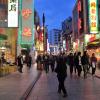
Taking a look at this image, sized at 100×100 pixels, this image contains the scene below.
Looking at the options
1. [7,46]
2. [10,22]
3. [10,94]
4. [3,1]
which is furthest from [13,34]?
[10,94]

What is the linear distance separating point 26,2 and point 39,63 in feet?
30.6

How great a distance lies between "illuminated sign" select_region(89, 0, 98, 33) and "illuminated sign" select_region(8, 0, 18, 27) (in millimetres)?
33180

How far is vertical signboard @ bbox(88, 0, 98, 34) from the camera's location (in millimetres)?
71625

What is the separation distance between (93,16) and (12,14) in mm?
35471

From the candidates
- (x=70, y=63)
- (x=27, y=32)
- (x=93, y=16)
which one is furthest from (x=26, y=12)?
(x=93, y=16)

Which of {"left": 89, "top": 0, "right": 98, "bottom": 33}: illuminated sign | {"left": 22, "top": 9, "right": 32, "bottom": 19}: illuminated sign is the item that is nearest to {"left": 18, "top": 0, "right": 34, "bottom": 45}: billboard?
{"left": 22, "top": 9, "right": 32, "bottom": 19}: illuminated sign

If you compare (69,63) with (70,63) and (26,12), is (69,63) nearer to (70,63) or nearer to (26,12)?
(70,63)

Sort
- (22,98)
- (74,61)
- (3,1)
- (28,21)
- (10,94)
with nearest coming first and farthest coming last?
(22,98), (10,94), (74,61), (3,1), (28,21)

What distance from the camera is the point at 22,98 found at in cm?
1675

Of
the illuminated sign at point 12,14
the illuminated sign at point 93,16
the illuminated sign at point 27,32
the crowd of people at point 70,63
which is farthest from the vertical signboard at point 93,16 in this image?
the illuminated sign at point 12,14

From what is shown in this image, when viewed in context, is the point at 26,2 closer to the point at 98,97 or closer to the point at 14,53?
the point at 14,53

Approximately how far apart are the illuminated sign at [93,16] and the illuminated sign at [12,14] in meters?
33.2

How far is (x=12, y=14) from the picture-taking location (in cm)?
3856

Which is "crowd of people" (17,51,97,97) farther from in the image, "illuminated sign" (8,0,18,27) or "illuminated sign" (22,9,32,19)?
"illuminated sign" (22,9,32,19)
